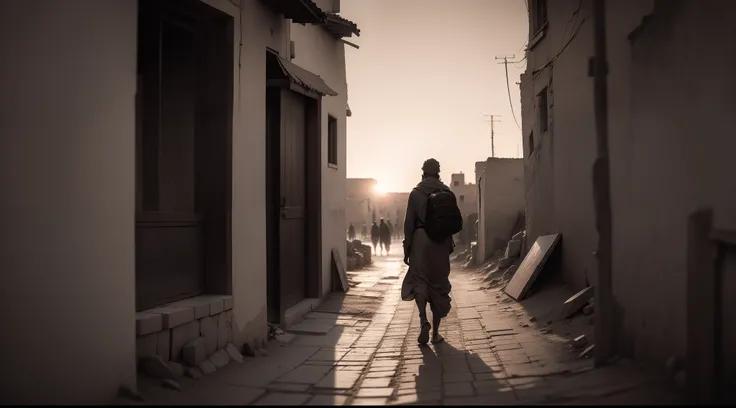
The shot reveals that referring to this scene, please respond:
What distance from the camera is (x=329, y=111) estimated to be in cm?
964

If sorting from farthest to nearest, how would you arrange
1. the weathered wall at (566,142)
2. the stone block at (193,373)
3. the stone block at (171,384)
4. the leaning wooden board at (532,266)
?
the leaning wooden board at (532,266)
the weathered wall at (566,142)
the stone block at (193,373)
the stone block at (171,384)

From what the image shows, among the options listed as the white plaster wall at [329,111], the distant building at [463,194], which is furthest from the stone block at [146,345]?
the distant building at [463,194]

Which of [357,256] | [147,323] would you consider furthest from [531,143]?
[147,323]

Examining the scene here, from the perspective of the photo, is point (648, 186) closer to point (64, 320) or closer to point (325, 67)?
point (64, 320)

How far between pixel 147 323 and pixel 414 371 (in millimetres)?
2181

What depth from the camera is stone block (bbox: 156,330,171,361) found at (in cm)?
432

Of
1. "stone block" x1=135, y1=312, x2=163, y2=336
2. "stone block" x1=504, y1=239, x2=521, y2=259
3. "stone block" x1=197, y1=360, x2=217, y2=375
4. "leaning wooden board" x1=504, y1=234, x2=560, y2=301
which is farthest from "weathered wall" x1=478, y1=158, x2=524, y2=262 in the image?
"stone block" x1=135, y1=312, x2=163, y2=336

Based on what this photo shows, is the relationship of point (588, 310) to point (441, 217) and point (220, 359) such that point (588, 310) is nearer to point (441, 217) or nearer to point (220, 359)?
point (441, 217)

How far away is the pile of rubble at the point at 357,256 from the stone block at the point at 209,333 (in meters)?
9.85

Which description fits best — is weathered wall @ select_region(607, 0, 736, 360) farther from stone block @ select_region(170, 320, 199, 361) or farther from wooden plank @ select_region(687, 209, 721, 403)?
stone block @ select_region(170, 320, 199, 361)

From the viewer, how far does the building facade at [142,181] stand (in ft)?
10.1

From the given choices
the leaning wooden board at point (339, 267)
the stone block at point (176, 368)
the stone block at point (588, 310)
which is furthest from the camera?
the leaning wooden board at point (339, 267)

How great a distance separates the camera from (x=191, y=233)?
17.3 ft

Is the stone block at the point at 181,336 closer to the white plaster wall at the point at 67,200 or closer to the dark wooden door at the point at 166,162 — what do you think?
the dark wooden door at the point at 166,162
